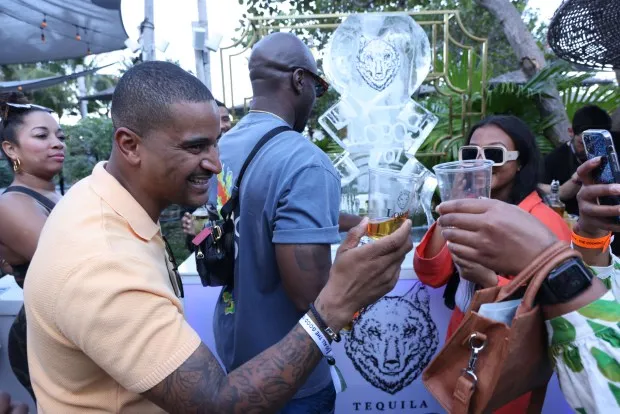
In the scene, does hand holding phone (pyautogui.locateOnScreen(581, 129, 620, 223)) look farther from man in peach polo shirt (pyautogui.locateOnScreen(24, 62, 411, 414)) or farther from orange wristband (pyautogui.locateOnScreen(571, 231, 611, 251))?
man in peach polo shirt (pyautogui.locateOnScreen(24, 62, 411, 414))

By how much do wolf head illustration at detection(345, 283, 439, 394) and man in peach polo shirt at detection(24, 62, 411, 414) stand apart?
142 centimetres

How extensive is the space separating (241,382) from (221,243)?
84 centimetres

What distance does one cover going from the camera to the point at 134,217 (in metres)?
1.24

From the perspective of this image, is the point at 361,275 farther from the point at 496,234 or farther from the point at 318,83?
the point at 318,83

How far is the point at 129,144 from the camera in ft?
4.29

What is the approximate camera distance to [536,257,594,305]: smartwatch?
3.13 feet

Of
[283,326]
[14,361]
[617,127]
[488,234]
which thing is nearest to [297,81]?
[283,326]

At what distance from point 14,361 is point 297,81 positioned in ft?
6.67

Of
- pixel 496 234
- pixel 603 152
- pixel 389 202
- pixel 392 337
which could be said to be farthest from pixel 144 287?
pixel 392 337

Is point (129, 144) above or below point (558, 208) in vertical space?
above

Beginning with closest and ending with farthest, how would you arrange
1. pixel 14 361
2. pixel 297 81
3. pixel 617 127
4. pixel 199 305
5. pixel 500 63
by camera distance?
1. pixel 297 81
2. pixel 14 361
3. pixel 199 305
4. pixel 617 127
5. pixel 500 63

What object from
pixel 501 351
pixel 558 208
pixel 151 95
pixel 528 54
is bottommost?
pixel 558 208

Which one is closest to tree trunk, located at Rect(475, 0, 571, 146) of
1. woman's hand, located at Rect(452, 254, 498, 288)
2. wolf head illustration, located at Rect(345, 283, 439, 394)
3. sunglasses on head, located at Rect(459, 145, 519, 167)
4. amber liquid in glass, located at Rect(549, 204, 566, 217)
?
amber liquid in glass, located at Rect(549, 204, 566, 217)

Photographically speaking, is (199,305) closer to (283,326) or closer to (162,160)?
(283,326)
